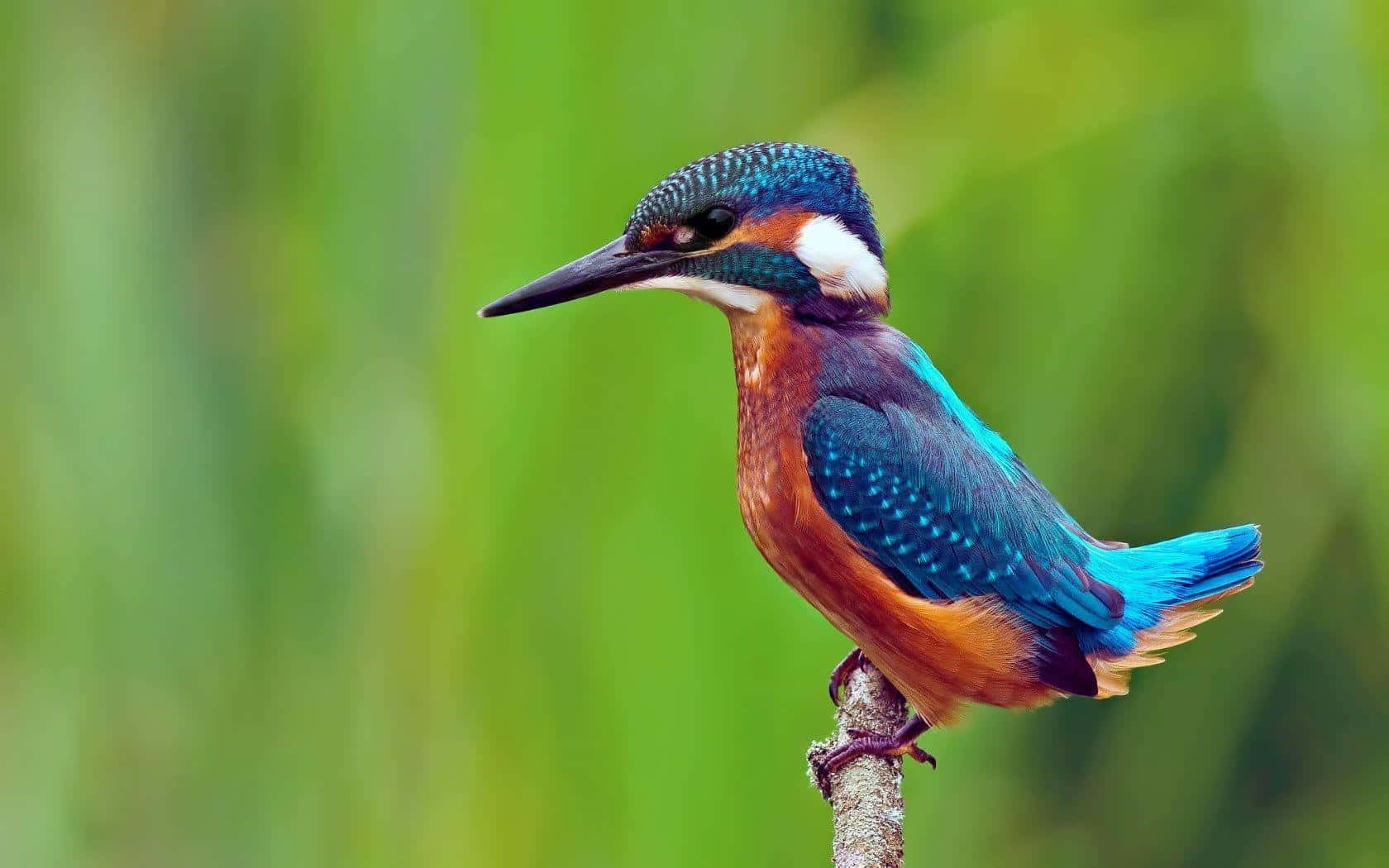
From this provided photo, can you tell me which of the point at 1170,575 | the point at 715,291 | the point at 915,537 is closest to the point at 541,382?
the point at 715,291

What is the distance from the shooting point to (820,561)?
1.55 metres

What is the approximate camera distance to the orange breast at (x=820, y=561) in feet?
5.09

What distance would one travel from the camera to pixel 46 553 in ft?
6.68

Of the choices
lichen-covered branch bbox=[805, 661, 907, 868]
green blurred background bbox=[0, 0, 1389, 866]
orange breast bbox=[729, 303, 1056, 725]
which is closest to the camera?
lichen-covered branch bbox=[805, 661, 907, 868]

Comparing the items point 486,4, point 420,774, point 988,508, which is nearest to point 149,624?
point 420,774

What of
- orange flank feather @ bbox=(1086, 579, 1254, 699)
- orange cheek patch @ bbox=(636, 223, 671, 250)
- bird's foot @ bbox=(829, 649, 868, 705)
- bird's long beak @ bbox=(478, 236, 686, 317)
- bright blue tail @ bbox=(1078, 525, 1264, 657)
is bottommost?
bird's foot @ bbox=(829, 649, 868, 705)

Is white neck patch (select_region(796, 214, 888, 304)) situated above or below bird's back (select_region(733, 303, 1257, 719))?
above

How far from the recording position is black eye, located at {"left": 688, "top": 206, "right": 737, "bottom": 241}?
148cm

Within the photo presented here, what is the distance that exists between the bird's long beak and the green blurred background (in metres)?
0.37

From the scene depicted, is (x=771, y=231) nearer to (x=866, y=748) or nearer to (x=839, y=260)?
(x=839, y=260)

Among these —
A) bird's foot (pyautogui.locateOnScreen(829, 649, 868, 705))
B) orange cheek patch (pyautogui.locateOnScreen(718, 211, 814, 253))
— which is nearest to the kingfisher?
orange cheek patch (pyautogui.locateOnScreen(718, 211, 814, 253))

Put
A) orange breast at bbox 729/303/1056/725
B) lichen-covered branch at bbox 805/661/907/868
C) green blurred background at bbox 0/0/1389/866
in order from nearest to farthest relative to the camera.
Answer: lichen-covered branch at bbox 805/661/907/868 → orange breast at bbox 729/303/1056/725 → green blurred background at bbox 0/0/1389/866

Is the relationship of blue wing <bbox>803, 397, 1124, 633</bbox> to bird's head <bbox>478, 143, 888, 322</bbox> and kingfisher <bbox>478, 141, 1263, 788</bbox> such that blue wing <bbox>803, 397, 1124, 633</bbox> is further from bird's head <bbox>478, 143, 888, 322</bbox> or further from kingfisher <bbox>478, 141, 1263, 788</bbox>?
bird's head <bbox>478, 143, 888, 322</bbox>

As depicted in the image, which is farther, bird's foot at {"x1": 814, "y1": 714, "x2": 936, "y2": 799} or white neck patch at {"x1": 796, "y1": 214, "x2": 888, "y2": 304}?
bird's foot at {"x1": 814, "y1": 714, "x2": 936, "y2": 799}
